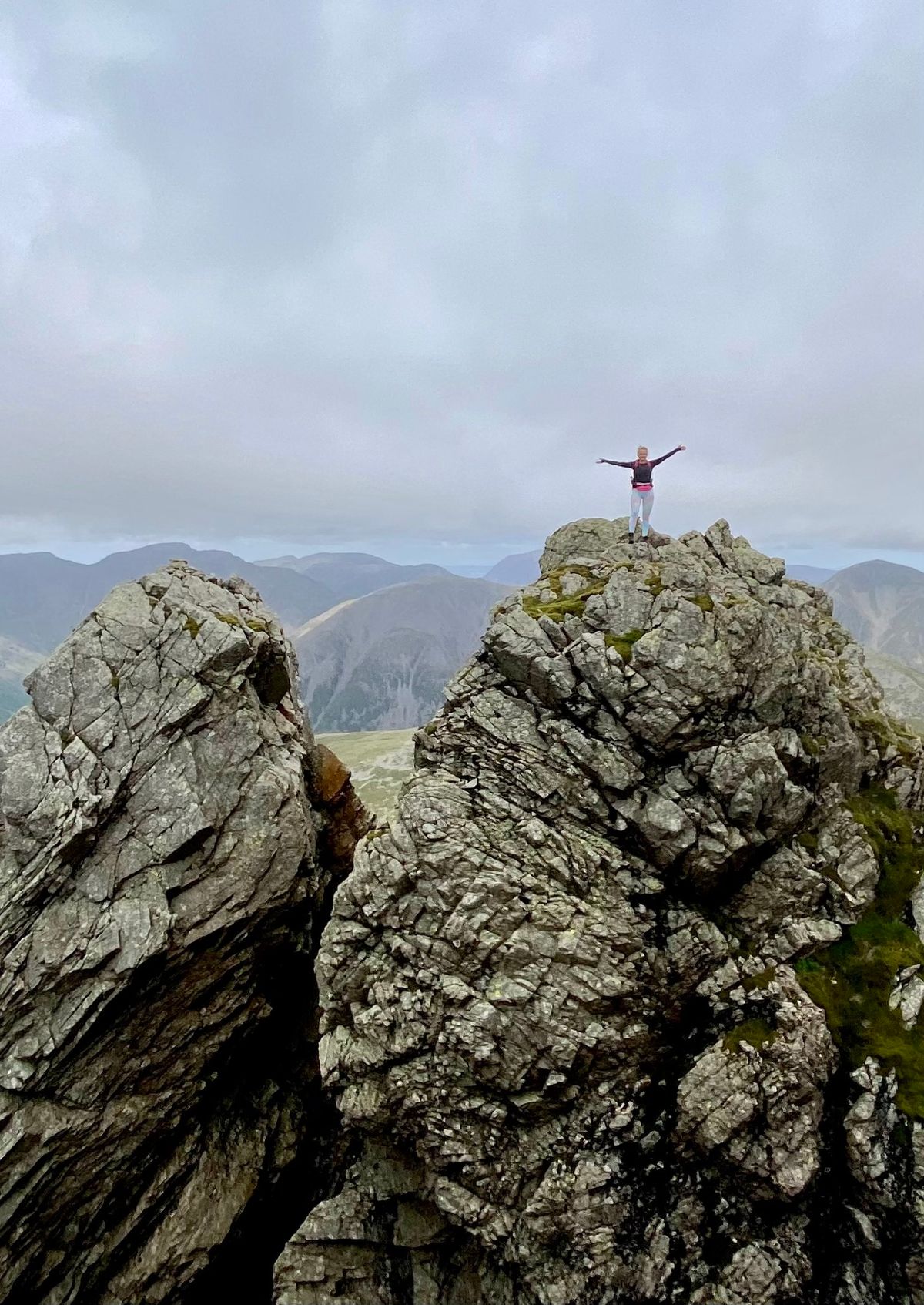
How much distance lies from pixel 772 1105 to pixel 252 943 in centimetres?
2148

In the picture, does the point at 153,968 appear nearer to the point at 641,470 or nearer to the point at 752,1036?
the point at 752,1036

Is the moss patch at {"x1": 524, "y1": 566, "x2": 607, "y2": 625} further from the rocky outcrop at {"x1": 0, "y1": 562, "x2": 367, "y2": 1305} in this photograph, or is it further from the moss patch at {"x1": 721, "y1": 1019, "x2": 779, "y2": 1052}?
the moss patch at {"x1": 721, "y1": 1019, "x2": 779, "y2": 1052}

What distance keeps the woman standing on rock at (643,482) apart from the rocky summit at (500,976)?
4.19 metres

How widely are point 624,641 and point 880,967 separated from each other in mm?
14400

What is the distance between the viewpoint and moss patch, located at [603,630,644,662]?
2466 centimetres

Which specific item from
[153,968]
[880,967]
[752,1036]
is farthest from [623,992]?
[153,968]

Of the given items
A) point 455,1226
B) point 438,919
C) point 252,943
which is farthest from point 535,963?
point 252,943

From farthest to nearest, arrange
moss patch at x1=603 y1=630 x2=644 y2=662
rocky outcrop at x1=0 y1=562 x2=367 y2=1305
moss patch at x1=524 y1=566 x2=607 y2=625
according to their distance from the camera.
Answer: moss patch at x1=524 y1=566 x2=607 y2=625
moss patch at x1=603 y1=630 x2=644 y2=662
rocky outcrop at x1=0 y1=562 x2=367 y2=1305

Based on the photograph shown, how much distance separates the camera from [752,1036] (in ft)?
→ 65.8

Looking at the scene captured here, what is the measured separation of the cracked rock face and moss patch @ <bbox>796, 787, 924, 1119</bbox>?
41cm

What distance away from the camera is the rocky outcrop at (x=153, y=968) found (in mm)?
23672

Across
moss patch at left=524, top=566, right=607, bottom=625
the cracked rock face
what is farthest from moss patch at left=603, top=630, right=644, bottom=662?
moss patch at left=524, top=566, right=607, bottom=625

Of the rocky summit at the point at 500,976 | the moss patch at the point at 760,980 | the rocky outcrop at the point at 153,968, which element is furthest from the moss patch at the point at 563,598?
the moss patch at the point at 760,980

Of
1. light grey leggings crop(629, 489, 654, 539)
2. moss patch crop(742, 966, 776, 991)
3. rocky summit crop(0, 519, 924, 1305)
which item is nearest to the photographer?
rocky summit crop(0, 519, 924, 1305)
